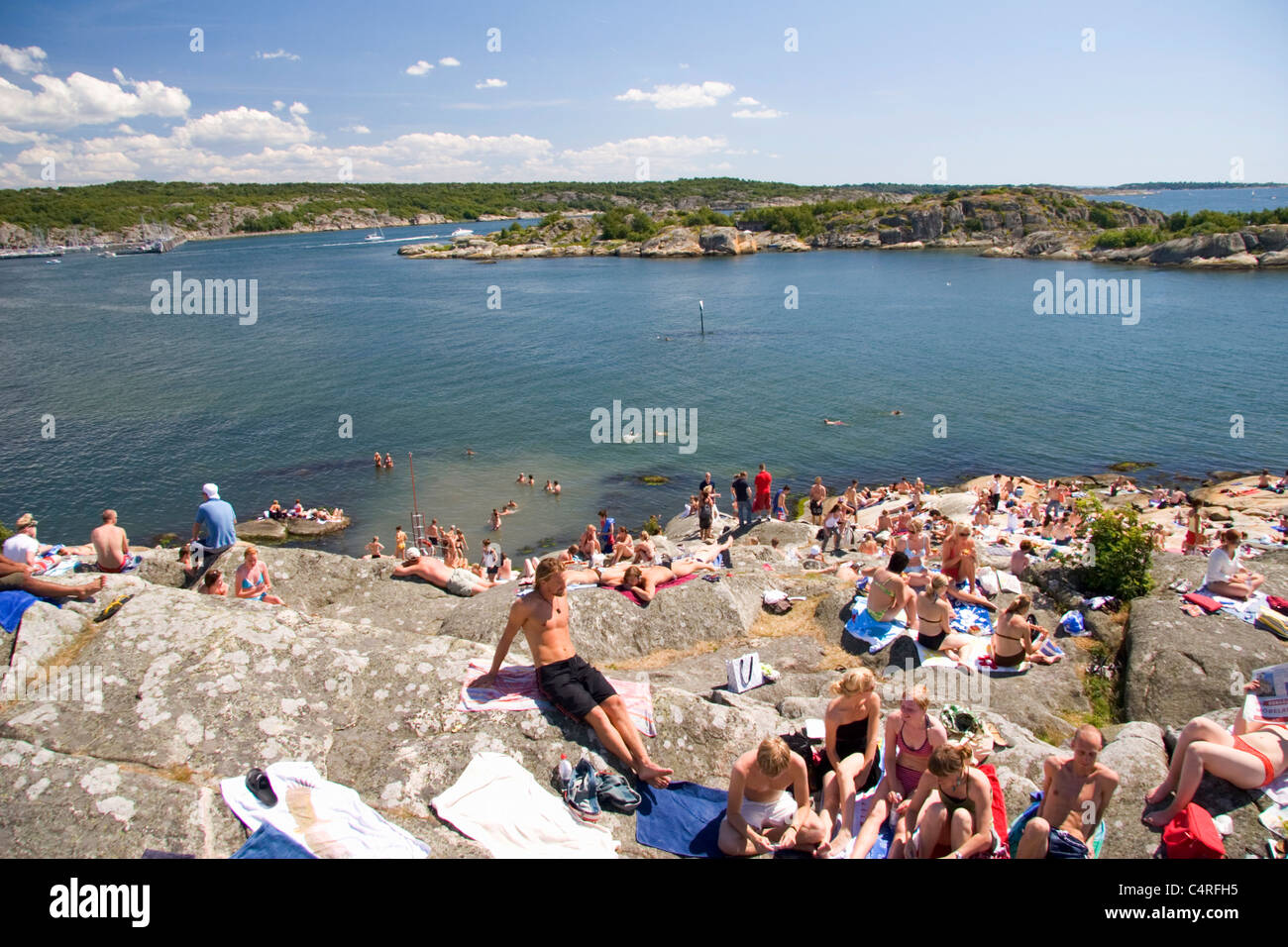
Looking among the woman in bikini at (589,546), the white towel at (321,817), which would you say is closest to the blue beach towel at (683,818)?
the white towel at (321,817)

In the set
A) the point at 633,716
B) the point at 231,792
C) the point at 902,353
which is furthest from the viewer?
the point at 902,353

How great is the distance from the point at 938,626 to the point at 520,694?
6.52m

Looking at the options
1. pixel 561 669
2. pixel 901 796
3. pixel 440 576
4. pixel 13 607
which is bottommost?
pixel 901 796

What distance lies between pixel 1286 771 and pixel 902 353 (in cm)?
5269

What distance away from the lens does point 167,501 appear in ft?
93.2

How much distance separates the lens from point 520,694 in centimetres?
695

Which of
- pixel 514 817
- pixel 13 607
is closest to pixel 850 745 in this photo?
pixel 514 817

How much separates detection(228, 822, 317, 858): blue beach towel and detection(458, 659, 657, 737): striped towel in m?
1.90

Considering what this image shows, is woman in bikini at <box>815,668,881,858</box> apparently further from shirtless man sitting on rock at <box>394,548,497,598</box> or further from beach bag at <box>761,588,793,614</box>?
shirtless man sitting on rock at <box>394,548,497,598</box>

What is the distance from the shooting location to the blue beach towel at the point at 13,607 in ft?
23.5

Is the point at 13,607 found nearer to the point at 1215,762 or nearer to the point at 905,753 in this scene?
the point at 905,753
